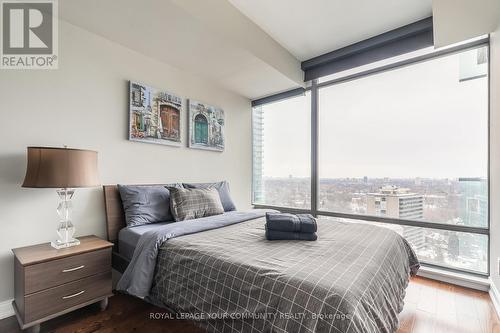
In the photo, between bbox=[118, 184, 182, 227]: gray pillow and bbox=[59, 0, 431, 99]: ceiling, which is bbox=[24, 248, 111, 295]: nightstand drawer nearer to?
bbox=[118, 184, 182, 227]: gray pillow

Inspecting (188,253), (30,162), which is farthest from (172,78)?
(188,253)

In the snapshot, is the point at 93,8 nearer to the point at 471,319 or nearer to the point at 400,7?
the point at 400,7

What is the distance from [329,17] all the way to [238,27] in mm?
970

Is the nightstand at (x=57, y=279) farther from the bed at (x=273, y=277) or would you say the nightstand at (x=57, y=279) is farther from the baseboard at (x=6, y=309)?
the bed at (x=273, y=277)

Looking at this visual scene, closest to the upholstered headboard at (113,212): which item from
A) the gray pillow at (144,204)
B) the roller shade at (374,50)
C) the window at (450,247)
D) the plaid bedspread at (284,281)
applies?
the gray pillow at (144,204)

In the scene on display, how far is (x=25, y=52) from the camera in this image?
6.36 ft

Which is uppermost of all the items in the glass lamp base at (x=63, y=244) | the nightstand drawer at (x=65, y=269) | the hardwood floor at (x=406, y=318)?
the glass lamp base at (x=63, y=244)

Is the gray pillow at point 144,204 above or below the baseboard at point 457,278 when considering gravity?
above

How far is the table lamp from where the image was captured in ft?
5.43

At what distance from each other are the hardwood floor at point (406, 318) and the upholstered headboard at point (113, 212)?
0.58 metres

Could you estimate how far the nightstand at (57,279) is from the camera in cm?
153

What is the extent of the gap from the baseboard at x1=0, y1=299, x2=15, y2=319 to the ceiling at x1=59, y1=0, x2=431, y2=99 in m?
2.37

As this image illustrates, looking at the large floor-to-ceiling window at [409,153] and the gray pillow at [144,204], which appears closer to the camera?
the gray pillow at [144,204]

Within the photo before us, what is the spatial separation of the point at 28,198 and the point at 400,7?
378 cm
